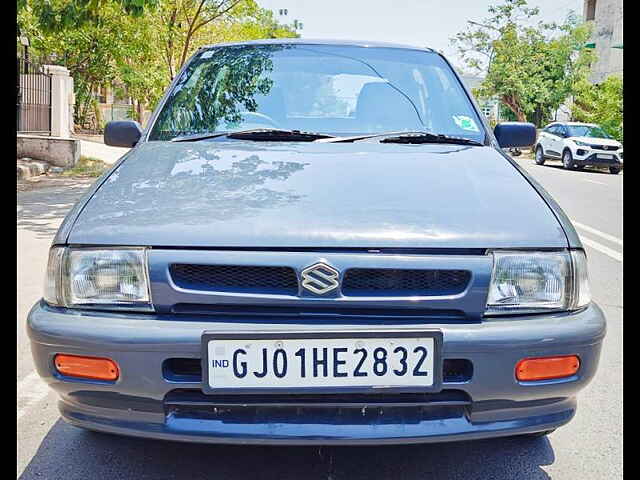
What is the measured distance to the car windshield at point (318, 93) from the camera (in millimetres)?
3318

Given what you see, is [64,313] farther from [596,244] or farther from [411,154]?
[596,244]

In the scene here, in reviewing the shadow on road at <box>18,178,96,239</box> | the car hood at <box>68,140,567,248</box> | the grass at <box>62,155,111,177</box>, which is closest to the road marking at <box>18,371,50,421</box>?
the car hood at <box>68,140,567,248</box>

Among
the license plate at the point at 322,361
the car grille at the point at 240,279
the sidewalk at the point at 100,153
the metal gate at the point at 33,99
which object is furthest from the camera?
the sidewalk at the point at 100,153

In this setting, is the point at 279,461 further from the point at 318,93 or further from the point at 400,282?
the point at 318,93

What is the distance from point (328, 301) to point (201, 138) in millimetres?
1317

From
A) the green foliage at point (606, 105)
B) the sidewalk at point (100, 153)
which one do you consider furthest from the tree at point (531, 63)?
A: the sidewalk at point (100, 153)

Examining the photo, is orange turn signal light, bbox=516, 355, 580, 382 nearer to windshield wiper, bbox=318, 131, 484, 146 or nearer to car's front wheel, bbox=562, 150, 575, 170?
windshield wiper, bbox=318, 131, 484, 146

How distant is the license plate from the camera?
208cm

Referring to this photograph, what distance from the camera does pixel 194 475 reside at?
2531 mm

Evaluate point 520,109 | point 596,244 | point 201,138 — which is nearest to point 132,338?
point 201,138

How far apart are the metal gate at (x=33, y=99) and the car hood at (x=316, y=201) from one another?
14.7m

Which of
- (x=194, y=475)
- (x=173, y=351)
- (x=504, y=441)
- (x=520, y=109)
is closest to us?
(x=173, y=351)

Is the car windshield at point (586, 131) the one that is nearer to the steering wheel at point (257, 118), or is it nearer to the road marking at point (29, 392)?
the steering wheel at point (257, 118)

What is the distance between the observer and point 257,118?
10.9 ft
